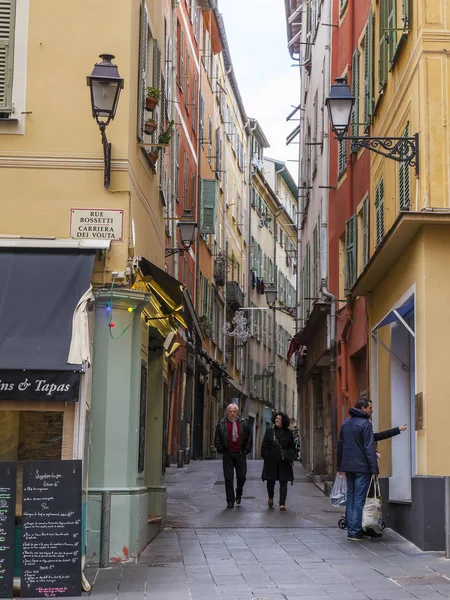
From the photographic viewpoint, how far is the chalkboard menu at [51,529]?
397 inches

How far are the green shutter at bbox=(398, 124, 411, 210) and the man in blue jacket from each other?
2864 mm

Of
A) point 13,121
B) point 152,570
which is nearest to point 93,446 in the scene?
point 152,570

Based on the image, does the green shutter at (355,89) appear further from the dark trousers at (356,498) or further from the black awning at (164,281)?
the dark trousers at (356,498)

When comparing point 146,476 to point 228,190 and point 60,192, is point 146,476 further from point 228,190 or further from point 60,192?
point 228,190

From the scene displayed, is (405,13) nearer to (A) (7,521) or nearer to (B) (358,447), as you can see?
(B) (358,447)

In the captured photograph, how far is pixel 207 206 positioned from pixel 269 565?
972 inches

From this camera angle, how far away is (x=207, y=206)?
3591cm

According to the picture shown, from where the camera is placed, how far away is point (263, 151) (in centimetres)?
6669

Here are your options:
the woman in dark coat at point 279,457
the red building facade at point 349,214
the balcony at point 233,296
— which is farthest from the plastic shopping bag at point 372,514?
the balcony at point 233,296

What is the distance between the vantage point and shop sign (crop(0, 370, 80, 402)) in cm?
1098

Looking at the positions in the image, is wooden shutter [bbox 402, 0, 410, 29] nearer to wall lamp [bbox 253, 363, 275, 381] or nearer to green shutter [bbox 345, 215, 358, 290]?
green shutter [bbox 345, 215, 358, 290]

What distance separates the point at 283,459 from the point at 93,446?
7.29 m

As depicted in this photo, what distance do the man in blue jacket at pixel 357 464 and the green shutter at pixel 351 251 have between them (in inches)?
263

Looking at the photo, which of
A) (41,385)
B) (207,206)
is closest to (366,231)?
(41,385)
